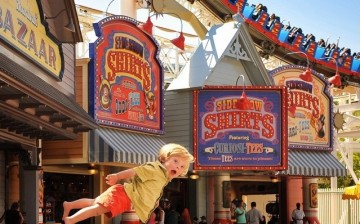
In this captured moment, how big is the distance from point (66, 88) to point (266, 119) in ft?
24.8

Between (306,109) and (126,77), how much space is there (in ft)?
28.3

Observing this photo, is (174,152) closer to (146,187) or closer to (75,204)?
(146,187)

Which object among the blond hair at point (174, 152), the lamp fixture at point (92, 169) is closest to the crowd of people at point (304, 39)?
the lamp fixture at point (92, 169)

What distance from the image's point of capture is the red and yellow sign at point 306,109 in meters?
24.8

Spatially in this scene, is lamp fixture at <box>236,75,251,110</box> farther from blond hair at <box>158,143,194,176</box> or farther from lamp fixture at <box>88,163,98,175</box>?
blond hair at <box>158,143,194,176</box>

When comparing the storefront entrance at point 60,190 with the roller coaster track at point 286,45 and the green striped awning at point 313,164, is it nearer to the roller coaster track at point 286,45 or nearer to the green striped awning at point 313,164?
the green striped awning at point 313,164

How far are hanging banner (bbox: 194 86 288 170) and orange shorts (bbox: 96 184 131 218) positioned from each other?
45.9 feet

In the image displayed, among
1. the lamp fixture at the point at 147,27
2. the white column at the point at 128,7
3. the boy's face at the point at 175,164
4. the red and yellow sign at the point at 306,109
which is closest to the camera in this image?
the boy's face at the point at 175,164

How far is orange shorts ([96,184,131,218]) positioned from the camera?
22.1 feet

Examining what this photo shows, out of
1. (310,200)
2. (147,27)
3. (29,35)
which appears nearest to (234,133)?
(147,27)

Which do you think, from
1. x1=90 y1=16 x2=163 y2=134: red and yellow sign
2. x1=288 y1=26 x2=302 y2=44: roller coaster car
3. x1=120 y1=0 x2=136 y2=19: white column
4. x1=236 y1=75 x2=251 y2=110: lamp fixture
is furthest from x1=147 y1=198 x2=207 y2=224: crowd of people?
x1=288 y1=26 x2=302 y2=44: roller coaster car

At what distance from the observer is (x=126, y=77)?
1866 cm

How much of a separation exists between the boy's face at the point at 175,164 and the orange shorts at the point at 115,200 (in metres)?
0.48

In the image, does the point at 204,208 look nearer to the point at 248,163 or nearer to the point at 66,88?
the point at 248,163
